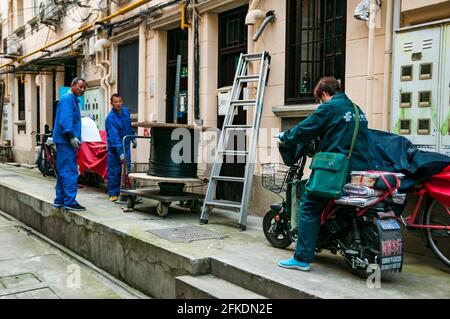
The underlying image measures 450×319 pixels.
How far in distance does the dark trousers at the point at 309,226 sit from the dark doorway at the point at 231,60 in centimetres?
361

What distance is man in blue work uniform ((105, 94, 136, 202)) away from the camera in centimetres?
764

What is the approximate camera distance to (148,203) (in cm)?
795

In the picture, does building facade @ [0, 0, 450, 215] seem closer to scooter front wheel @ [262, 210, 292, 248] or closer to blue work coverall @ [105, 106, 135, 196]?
blue work coverall @ [105, 106, 135, 196]

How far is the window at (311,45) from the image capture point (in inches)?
246

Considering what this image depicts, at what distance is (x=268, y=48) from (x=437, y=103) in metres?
2.99

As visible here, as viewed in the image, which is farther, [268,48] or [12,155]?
[12,155]

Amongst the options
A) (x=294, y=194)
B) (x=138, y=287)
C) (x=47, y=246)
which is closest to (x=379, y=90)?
(x=294, y=194)

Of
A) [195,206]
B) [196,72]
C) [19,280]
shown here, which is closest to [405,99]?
[195,206]

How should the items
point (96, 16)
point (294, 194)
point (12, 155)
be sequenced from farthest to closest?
point (12, 155) → point (96, 16) → point (294, 194)

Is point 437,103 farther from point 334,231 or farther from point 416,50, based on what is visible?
point 334,231

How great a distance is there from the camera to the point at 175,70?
985 centimetres

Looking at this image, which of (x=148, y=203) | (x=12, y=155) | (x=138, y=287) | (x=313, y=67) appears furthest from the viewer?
(x=12, y=155)

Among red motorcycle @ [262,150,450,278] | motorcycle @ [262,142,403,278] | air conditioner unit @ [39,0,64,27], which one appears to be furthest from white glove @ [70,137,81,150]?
air conditioner unit @ [39,0,64,27]

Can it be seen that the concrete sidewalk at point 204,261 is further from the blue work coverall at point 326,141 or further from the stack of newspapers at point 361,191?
the stack of newspapers at point 361,191
